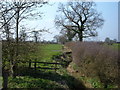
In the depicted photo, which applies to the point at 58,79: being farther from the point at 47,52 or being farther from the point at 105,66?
the point at 47,52

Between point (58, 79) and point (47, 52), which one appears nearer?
point (58, 79)

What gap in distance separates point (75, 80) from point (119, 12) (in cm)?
415

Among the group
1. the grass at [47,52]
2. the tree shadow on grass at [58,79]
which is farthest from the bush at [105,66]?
the grass at [47,52]

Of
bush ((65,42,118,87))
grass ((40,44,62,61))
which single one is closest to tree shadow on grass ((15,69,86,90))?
bush ((65,42,118,87))

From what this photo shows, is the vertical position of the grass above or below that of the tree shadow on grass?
above

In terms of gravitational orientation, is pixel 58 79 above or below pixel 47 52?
below

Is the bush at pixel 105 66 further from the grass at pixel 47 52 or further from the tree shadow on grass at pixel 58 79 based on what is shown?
the grass at pixel 47 52

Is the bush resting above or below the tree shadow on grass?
above

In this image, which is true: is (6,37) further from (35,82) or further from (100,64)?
(100,64)

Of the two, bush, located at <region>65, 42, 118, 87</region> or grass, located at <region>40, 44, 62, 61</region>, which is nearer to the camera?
bush, located at <region>65, 42, 118, 87</region>

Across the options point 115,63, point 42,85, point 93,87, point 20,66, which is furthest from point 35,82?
point 115,63

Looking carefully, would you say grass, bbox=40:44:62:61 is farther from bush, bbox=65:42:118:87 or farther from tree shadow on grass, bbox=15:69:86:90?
bush, bbox=65:42:118:87

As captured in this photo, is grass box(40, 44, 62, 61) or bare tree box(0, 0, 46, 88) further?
grass box(40, 44, 62, 61)

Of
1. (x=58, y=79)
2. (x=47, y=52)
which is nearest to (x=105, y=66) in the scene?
(x=58, y=79)
